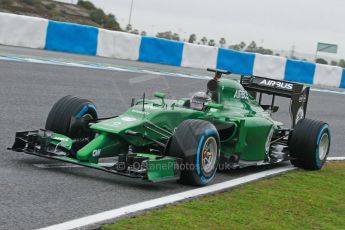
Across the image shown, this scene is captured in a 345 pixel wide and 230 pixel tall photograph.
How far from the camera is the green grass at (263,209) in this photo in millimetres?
5137

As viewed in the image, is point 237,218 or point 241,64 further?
point 241,64

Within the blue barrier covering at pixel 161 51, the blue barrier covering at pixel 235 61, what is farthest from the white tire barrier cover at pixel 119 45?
the blue barrier covering at pixel 235 61

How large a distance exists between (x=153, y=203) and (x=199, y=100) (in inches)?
86.1

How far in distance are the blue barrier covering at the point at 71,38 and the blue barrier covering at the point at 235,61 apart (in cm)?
420

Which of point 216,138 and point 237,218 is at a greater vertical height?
point 216,138

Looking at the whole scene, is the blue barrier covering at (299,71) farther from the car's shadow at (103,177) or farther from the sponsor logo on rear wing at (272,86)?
the car's shadow at (103,177)

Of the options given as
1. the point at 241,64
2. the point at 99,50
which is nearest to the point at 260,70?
the point at 241,64

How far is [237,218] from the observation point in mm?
5480

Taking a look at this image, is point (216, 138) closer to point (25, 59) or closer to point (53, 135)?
point (53, 135)

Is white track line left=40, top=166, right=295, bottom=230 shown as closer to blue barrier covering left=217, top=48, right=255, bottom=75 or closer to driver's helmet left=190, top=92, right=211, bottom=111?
driver's helmet left=190, top=92, right=211, bottom=111

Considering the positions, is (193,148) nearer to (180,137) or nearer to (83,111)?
(180,137)

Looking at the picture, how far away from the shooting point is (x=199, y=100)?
299 inches

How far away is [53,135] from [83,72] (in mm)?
8295

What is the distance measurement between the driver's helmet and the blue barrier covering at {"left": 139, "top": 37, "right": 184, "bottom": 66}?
13082mm
